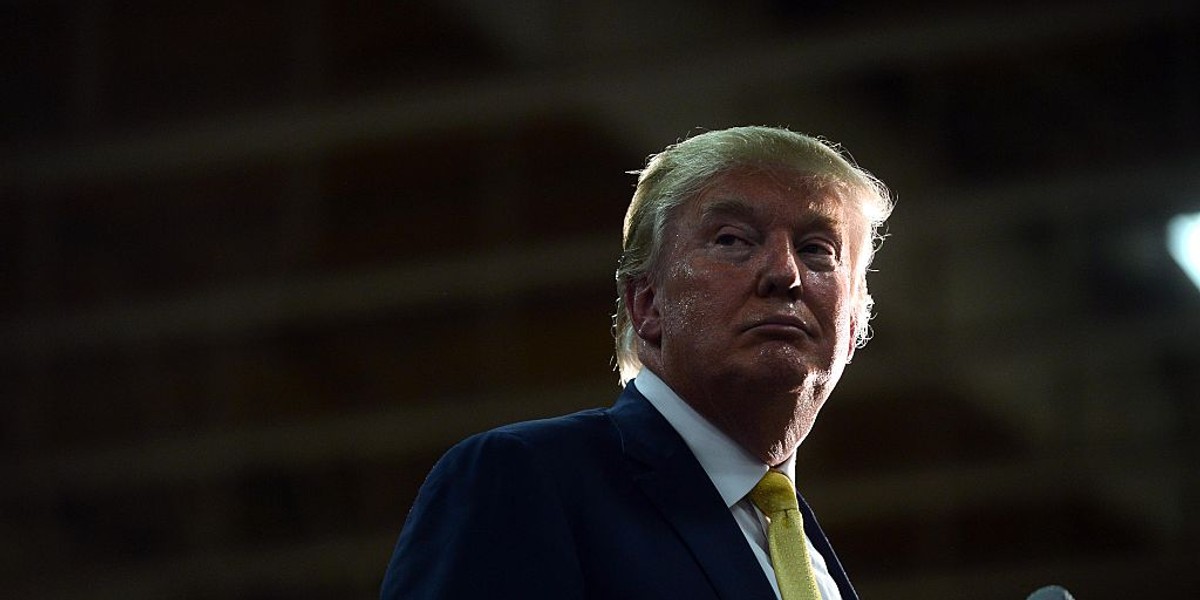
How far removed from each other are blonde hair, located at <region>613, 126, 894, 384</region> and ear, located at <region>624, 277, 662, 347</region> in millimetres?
13

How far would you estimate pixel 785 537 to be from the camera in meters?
2.66

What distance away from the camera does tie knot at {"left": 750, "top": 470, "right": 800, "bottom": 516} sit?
8.86 ft

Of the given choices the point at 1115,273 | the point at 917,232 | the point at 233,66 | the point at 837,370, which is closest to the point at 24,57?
the point at 233,66

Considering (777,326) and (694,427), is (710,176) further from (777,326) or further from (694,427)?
(694,427)

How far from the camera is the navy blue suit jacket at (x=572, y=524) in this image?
7.53 feet

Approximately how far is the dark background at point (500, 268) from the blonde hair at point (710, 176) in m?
7.21

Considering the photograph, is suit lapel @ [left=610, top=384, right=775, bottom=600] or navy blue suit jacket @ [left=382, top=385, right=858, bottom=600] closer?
navy blue suit jacket @ [left=382, top=385, right=858, bottom=600]

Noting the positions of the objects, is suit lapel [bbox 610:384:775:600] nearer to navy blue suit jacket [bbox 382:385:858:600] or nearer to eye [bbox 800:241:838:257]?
navy blue suit jacket [bbox 382:385:858:600]

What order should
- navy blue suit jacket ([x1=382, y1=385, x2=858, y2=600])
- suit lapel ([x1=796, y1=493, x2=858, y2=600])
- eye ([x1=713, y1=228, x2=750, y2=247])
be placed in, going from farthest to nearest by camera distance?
suit lapel ([x1=796, y1=493, x2=858, y2=600]) → eye ([x1=713, y1=228, x2=750, y2=247]) → navy blue suit jacket ([x1=382, y1=385, x2=858, y2=600])

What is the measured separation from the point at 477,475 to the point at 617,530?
211mm

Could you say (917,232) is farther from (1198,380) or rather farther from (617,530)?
(617,530)

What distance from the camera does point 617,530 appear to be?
2443mm

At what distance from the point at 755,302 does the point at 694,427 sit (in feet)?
0.67

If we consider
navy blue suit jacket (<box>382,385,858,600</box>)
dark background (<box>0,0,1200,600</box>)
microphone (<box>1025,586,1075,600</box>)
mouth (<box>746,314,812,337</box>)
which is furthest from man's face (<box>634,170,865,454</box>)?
dark background (<box>0,0,1200,600</box>)
